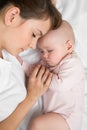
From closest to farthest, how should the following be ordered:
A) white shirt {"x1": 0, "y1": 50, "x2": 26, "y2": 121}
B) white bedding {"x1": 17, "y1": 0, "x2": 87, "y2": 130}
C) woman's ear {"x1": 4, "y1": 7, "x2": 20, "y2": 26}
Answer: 1. woman's ear {"x1": 4, "y1": 7, "x2": 20, "y2": 26}
2. white shirt {"x1": 0, "y1": 50, "x2": 26, "y2": 121}
3. white bedding {"x1": 17, "y1": 0, "x2": 87, "y2": 130}

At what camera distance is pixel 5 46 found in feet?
4.10

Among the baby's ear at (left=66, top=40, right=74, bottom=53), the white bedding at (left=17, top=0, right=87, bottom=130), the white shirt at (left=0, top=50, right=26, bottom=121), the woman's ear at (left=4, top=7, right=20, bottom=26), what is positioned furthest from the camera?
the white bedding at (left=17, top=0, right=87, bottom=130)

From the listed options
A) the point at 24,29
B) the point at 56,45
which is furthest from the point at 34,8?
the point at 56,45

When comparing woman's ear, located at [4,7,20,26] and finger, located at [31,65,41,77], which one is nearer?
woman's ear, located at [4,7,20,26]

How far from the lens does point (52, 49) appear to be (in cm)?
135

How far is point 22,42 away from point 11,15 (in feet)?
0.42

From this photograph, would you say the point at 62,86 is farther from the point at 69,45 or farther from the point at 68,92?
the point at 69,45

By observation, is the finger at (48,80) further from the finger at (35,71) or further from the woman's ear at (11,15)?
the woman's ear at (11,15)

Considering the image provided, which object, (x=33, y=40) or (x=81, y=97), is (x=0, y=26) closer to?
(x=33, y=40)

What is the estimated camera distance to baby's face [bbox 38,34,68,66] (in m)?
1.33

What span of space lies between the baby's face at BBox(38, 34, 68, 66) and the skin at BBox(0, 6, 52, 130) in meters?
0.05

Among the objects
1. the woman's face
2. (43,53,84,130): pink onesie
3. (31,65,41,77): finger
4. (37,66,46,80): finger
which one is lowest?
(43,53,84,130): pink onesie

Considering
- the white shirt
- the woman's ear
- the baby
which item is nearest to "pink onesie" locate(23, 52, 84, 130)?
the baby

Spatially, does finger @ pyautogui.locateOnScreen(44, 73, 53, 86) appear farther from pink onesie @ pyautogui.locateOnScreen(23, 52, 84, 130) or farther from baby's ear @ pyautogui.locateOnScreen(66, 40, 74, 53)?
baby's ear @ pyautogui.locateOnScreen(66, 40, 74, 53)
